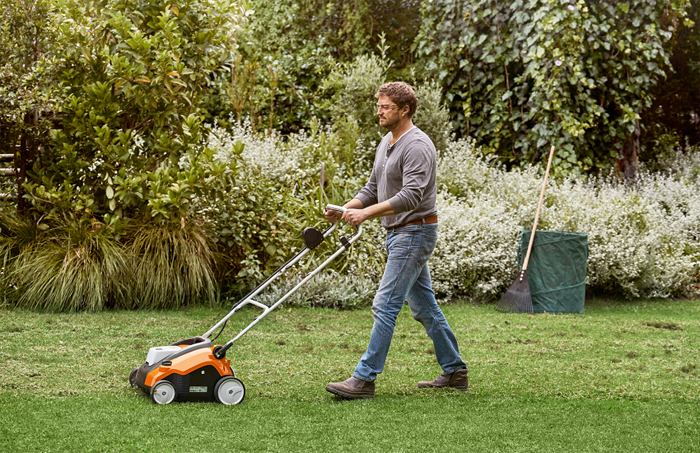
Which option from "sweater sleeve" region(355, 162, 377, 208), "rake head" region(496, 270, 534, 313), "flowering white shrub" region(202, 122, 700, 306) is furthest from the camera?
"flowering white shrub" region(202, 122, 700, 306)

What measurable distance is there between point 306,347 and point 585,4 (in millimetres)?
6475

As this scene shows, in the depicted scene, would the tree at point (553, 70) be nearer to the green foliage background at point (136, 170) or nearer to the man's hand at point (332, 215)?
the green foliage background at point (136, 170)

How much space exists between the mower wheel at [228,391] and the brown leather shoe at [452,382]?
102 centimetres

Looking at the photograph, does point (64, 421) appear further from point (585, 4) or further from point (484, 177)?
point (585, 4)

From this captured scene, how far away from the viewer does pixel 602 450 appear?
115 inches

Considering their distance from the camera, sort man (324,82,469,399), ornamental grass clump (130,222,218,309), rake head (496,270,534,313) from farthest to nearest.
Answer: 1. rake head (496,270,534,313)
2. ornamental grass clump (130,222,218,309)
3. man (324,82,469,399)

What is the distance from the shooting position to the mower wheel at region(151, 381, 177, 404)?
3322 mm

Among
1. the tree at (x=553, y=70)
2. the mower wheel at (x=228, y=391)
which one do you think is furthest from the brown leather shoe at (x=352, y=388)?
the tree at (x=553, y=70)

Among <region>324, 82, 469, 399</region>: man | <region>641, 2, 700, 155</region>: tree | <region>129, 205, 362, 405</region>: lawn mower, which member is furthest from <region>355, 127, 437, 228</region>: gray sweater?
<region>641, 2, 700, 155</region>: tree

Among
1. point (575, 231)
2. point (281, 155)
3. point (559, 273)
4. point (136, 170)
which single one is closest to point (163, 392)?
point (136, 170)

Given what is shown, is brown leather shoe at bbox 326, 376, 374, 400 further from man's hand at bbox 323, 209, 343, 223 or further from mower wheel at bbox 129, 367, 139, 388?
mower wheel at bbox 129, 367, 139, 388

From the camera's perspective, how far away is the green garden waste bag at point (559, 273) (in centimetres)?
664

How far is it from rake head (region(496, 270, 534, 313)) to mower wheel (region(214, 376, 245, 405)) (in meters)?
3.69

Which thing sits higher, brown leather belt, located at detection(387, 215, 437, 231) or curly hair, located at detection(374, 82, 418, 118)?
curly hair, located at detection(374, 82, 418, 118)
